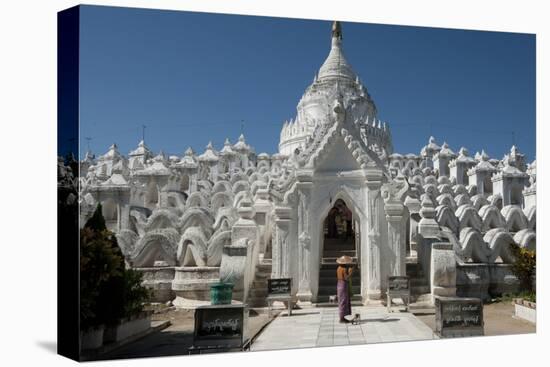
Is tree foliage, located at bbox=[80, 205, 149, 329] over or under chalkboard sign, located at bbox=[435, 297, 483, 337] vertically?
over

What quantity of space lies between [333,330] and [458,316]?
2143 millimetres

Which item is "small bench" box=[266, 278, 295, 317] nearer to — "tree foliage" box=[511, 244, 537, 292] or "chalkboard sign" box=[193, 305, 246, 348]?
"chalkboard sign" box=[193, 305, 246, 348]

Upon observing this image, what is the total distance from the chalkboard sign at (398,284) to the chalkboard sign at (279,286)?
78.6 inches

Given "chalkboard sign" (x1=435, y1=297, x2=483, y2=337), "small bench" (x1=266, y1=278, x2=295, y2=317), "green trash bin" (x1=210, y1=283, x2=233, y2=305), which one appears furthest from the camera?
"small bench" (x1=266, y1=278, x2=295, y2=317)

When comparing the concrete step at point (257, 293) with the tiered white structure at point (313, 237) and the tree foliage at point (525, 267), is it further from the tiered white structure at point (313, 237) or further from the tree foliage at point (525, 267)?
the tree foliage at point (525, 267)

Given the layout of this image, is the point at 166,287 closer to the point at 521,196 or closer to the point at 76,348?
the point at 76,348

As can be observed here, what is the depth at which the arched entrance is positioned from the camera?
43.1ft

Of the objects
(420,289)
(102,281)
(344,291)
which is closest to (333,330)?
(344,291)

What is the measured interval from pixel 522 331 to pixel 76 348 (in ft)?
26.6

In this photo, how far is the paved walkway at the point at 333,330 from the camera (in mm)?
10148

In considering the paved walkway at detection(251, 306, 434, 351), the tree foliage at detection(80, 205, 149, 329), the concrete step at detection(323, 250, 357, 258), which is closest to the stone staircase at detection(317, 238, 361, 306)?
the concrete step at detection(323, 250, 357, 258)

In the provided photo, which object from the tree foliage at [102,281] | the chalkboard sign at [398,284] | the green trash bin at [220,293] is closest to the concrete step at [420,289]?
the chalkboard sign at [398,284]

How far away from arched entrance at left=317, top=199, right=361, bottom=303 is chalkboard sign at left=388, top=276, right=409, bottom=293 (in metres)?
1.01

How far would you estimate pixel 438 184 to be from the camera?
27.8 m
